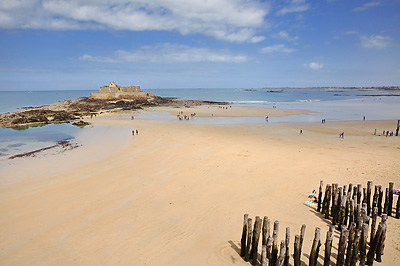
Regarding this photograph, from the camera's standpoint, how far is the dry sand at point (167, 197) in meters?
9.12

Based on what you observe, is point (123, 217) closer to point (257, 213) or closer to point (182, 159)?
point (257, 213)

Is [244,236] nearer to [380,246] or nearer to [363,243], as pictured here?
[363,243]

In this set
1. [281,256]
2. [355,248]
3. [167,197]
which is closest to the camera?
[281,256]

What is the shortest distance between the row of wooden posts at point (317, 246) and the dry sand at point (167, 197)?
673 mm

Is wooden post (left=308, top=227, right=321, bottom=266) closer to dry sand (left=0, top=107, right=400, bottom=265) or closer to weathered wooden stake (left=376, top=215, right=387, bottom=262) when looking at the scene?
dry sand (left=0, top=107, right=400, bottom=265)

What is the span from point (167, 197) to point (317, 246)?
26.4ft

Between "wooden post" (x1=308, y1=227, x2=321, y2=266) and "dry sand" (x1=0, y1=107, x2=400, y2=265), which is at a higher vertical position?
"wooden post" (x1=308, y1=227, x2=321, y2=266)

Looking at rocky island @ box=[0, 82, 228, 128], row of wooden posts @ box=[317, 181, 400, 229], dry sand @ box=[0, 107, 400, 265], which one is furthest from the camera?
rocky island @ box=[0, 82, 228, 128]

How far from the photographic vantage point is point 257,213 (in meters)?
11.5

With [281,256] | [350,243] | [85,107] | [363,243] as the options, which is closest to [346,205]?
[363,243]

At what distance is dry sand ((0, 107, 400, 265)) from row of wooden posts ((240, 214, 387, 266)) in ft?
2.21

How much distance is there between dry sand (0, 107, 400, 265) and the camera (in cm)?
912

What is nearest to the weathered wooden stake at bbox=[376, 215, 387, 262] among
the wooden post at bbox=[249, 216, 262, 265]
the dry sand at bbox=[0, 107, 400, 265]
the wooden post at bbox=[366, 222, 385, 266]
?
the wooden post at bbox=[366, 222, 385, 266]

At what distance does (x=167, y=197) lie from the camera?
13367 mm
